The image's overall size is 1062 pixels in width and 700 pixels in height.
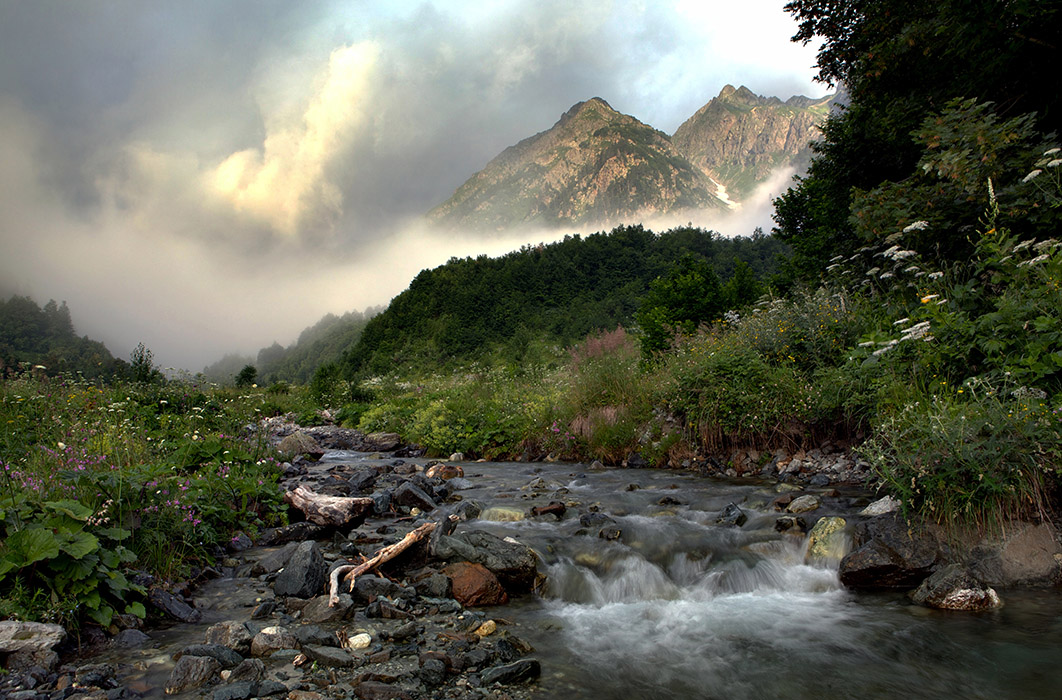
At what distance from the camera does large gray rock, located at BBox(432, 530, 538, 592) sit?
4.19m

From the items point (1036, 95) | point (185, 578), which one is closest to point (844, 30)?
point (1036, 95)

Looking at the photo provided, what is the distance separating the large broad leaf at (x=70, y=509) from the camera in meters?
3.00

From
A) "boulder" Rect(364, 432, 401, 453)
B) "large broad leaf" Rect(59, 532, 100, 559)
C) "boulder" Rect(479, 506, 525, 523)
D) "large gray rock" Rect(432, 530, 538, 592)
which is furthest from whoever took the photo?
"boulder" Rect(364, 432, 401, 453)

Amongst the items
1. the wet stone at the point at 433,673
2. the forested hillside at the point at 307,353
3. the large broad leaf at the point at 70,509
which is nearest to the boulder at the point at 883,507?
the wet stone at the point at 433,673

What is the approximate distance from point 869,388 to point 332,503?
21.7 feet

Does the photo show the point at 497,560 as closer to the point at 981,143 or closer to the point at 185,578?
the point at 185,578

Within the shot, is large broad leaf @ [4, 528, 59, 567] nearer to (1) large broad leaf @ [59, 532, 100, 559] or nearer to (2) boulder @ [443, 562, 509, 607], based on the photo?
(1) large broad leaf @ [59, 532, 100, 559]

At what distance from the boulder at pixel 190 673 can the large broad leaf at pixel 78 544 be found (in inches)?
32.9

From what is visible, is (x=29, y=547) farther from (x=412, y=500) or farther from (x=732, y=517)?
(x=732, y=517)

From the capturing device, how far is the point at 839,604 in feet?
12.8

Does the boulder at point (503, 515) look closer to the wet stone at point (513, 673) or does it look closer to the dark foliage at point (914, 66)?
the wet stone at point (513, 673)

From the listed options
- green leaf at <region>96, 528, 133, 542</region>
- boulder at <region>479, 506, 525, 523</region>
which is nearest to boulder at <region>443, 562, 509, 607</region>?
boulder at <region>479, 506, 525, 523</region>

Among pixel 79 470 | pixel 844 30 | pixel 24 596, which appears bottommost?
pixel 24 596

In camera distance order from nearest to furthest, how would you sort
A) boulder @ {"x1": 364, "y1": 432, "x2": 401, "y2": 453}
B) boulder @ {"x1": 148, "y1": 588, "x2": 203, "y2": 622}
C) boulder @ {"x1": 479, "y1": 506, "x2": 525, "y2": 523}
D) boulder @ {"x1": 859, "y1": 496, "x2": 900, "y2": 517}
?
boulder @ {"x1": 148, "y1": 588, "x2": 203, "y2": 622}, boulder @ {"x1": 859, "y1": 496, "x2": 900, "y2": 517}, boulder @ {"x1": 479, "y1": 506, "x2": 525, "y2": 523}, boulder @ {"x1": 364, "y1": 432, "x2": 401, "y2": 453}
